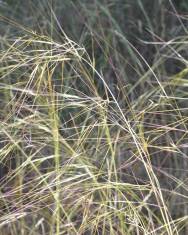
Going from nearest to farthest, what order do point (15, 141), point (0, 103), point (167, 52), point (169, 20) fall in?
point (15, 141) → point (0, 103) → point (167, 52) → point (169, 20)

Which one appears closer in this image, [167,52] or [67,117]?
[67,117]

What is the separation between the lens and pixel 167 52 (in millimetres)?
2297

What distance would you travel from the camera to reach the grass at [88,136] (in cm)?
126

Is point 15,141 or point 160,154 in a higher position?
point 15,141

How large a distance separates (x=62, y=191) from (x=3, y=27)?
1183mm

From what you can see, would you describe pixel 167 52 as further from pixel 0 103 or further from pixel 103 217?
pixel 103 217

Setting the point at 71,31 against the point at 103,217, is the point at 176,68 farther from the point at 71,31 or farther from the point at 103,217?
the point at 103,217

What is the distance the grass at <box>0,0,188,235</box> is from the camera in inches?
49.4

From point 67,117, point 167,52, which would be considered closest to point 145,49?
point 167,52

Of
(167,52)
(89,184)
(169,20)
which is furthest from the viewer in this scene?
(169,20)

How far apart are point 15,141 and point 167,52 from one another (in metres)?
1.06

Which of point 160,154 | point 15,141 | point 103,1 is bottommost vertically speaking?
point 160,154

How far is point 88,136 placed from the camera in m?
1.64

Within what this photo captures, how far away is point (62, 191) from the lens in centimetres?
128
